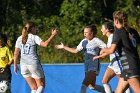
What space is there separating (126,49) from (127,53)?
7 centimetres

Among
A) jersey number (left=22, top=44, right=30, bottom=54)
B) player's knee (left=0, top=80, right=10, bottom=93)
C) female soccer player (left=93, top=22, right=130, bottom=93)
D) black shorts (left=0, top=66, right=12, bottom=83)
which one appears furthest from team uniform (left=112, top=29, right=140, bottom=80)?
player's knee (left=0, top=80, right=10, bottom=93)

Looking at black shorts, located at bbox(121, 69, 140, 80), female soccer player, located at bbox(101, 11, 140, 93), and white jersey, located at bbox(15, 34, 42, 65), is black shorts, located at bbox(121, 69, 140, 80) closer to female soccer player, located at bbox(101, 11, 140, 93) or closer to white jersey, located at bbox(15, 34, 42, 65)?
female soccer player, located at bbox(101, 11, 140, 93)

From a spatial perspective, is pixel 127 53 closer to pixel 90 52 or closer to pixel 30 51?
pixel 90 52

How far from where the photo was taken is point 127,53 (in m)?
9.51

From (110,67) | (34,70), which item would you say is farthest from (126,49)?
(34,70)

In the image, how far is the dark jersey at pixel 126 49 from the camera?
9.39 metres

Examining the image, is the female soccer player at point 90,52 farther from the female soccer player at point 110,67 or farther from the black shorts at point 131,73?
the black shorts at point 131,73

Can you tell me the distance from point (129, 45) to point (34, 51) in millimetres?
2962

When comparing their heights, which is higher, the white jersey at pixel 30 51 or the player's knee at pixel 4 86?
the white jersey at pixel 30 51

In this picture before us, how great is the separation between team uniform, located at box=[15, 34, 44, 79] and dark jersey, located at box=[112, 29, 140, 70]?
2.65 m

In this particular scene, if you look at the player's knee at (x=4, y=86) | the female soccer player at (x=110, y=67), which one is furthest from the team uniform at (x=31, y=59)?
the female soccer player at (x=110, y=67)

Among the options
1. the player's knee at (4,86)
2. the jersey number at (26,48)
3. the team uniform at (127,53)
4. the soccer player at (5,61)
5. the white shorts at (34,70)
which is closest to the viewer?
the team uniform at (127,53)

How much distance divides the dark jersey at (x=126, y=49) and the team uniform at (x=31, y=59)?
8.71ft

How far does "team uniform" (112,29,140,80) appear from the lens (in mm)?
9391
